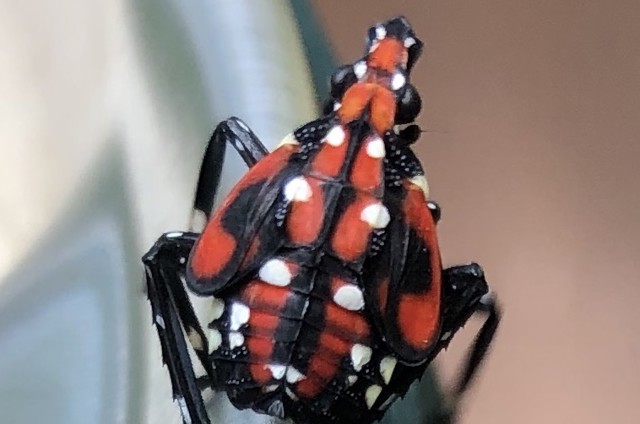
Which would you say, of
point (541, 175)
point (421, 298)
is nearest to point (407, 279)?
point (421, 298)

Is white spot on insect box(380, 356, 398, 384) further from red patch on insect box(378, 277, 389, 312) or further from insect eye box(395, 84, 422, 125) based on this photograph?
insect eye box(395, 84, 422, 125)

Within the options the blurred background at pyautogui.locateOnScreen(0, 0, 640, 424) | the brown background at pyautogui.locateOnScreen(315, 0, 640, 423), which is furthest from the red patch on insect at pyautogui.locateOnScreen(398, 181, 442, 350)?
the brown background at pyautogui.locateOnScreen(315, 0, 640, 423)

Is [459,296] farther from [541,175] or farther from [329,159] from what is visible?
[541,175]

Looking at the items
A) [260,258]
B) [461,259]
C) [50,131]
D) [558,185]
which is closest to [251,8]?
[260,258]

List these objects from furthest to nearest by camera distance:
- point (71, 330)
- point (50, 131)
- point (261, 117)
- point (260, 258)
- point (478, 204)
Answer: point (478, 204) → point (50, 131) → point (71, 330) → point (261, 117) → point (260, 258)

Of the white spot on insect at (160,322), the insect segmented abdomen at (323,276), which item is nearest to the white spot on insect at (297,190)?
the insect segmented abdomen at (323,276)

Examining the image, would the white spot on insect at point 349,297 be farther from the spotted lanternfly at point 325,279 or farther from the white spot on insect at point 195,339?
the white spot on insect at point 195,339

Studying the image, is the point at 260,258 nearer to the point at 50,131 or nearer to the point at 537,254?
the point at 50,131
